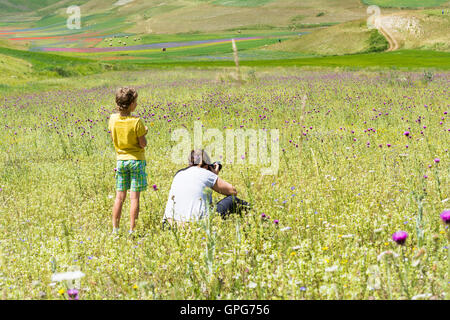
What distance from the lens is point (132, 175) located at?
5.36 m

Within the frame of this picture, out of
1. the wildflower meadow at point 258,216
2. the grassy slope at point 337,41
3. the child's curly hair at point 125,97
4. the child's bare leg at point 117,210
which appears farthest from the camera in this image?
the grassy slope at point 337,41

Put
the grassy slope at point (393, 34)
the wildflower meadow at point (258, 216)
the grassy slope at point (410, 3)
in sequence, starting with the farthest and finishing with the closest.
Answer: the grassy slope at point (410, 3) → the grassy slope at point (393, 34) → the wildflower meadow at point (258, 216)

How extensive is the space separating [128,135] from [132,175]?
52 centimetres

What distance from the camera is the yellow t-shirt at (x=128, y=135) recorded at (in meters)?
5.24

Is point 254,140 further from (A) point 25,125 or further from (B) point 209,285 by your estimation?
(A) point 25,125

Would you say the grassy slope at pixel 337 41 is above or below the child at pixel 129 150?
above

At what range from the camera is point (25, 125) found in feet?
43.3

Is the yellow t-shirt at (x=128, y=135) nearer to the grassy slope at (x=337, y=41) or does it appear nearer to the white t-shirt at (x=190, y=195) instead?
the white t-shirt at (x=190, y=195)

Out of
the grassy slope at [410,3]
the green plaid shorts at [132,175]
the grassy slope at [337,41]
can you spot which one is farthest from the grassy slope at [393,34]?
the green plaid shorts at [132,175]

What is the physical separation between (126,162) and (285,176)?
280 cm

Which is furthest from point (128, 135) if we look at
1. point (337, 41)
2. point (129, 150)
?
point (337, 41)

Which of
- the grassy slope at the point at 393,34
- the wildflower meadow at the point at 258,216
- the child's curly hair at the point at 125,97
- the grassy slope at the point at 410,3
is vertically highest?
the grassy slope at the point at 410,3
